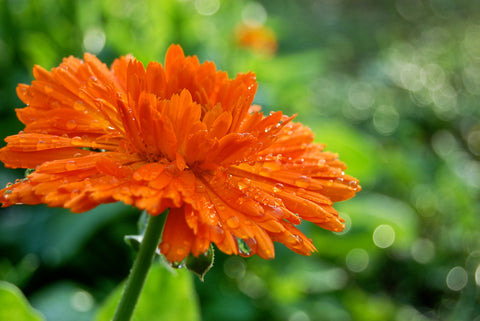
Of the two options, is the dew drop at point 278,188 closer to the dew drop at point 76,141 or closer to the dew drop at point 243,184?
the dew drop at point 243,184

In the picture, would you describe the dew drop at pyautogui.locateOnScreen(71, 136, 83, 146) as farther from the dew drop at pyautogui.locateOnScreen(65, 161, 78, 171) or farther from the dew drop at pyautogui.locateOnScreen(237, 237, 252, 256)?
the dew drop at pyautogui.locateOnScreen(237, 237, 252, 256)

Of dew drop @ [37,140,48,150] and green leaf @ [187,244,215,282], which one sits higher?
dew drop @ [37,140,48,150]

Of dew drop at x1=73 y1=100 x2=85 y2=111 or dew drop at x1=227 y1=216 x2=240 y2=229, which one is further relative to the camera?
dew drop at x1=73 y1=100 x2=85 y2=111

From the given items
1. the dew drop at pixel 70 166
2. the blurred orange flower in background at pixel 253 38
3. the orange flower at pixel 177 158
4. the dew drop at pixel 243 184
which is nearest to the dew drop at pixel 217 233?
the orange flower at pixel 177 158

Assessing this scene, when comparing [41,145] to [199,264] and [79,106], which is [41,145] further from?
[199,264]

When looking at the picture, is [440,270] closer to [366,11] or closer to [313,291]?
[313,291]

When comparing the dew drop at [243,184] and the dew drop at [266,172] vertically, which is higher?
the dew drop at [266,172]

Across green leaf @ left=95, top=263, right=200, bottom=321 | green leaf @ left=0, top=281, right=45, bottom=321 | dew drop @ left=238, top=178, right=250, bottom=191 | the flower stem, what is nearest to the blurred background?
green leaf @ left=95, top=263, right=200, bottom=321

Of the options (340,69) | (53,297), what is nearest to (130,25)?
(53,297)
